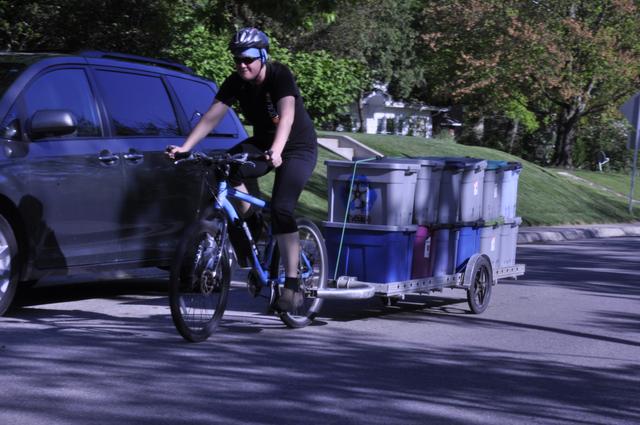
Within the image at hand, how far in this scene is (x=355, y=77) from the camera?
26844mm

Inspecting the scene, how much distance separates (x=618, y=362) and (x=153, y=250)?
3.72 m

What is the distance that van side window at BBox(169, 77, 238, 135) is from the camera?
373 inches

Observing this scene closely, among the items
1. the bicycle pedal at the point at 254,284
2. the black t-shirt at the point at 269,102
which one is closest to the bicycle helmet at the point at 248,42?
the black t-shirt at the point at 269,102

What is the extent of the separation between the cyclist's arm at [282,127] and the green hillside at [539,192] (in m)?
11.3

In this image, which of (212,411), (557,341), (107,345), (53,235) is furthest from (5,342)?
(557,341)

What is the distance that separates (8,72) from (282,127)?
2.33 m

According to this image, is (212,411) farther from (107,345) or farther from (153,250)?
(153,250)

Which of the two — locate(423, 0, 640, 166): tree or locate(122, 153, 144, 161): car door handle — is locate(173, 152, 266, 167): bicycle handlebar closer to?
locate(122, 153, 144, 161): car door handle

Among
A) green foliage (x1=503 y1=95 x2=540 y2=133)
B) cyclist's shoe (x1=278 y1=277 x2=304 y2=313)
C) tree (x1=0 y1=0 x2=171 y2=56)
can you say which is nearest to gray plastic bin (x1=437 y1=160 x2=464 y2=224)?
cyclist's shoe (x1=278 y1=277 x2=304 y2=313)

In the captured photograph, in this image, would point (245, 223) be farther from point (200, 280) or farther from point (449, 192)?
point (449, 192)

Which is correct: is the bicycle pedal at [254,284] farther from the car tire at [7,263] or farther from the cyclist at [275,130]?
the car tire at [7,263]

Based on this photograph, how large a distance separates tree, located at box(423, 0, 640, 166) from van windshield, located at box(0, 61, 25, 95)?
91.4ft

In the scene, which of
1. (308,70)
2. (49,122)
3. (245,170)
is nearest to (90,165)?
(49,122)

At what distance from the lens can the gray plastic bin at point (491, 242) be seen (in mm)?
9656
